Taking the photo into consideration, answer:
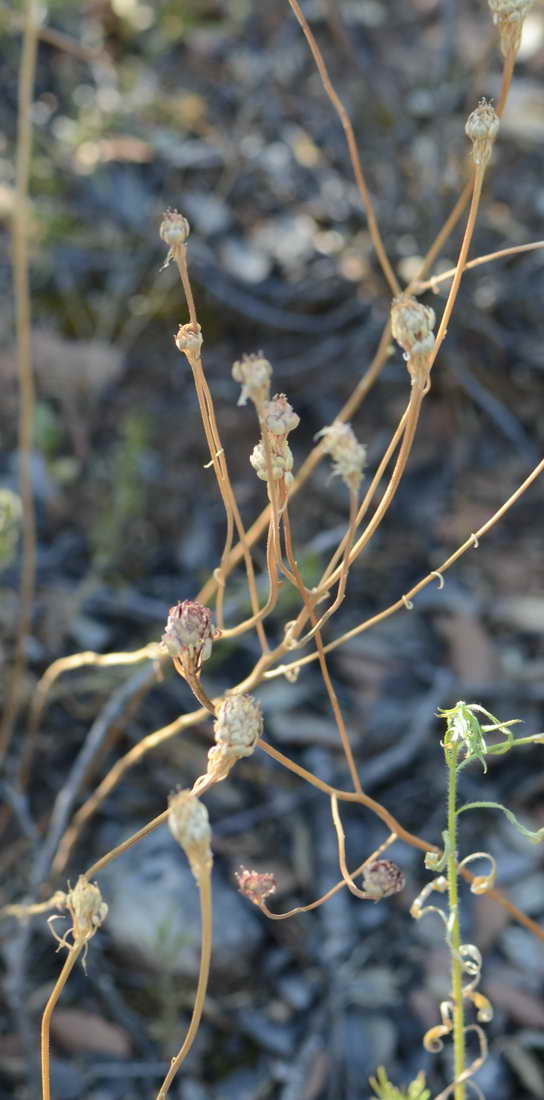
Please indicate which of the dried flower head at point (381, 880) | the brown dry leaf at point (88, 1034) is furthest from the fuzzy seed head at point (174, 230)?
the brown dry leaf at point (88, 1034)

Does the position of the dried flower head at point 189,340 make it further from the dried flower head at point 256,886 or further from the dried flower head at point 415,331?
the dried flower head at point 256,886

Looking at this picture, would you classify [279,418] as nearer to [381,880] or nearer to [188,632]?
[188,632]

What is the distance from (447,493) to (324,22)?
1561mm

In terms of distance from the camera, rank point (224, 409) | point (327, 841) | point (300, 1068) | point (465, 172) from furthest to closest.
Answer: point (224, 409), point (465, 172), point (327, 841), point (300, 1068)

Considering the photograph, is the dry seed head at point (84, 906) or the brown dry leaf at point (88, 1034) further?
the brown dry leaf at point (88, 1034)

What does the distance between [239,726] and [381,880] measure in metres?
0.23

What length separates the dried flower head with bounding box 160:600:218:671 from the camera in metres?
0.87

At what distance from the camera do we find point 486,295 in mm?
2410

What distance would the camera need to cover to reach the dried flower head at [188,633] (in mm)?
875

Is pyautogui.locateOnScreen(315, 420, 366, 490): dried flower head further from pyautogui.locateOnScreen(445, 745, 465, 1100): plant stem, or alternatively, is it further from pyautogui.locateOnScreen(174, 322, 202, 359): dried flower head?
pyautogui.locateOnScreen(445, 745, 465, 1100): plant stem

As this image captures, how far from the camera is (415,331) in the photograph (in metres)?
0.85

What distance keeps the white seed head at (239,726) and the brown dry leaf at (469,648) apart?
131 cm

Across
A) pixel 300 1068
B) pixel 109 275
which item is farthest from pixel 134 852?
pixel 109 275

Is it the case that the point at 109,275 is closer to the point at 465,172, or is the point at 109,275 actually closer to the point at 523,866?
the point at 465,172
